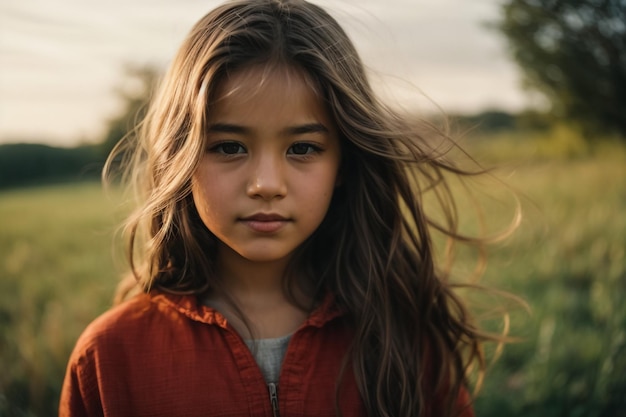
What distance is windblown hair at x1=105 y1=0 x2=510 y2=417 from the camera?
6.35ft

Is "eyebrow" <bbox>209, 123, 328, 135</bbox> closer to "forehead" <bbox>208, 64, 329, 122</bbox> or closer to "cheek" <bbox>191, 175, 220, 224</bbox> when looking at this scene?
"forehead" <bbox>208, 64, 329, 122</bbox>

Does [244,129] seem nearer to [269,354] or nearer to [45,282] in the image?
[269,354]

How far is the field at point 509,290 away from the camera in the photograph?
278 centimetres

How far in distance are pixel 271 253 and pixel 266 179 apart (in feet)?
0.85

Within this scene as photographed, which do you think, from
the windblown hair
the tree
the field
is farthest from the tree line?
the windblown hair

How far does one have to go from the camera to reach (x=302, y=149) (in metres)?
1.93

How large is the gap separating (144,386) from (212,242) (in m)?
0.54

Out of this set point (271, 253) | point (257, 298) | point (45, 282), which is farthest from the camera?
point (45, 282)

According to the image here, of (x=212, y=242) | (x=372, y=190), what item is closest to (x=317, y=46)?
(x=372, y=190)

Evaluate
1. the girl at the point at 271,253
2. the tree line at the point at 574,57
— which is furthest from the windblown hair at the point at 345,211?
the tree line at the point at 574,57

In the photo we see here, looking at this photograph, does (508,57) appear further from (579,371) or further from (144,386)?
(144,386)

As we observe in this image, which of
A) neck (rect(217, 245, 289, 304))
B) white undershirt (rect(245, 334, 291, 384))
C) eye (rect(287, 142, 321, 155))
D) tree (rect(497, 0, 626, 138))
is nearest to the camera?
eye (rect(287, 142, 321, 155))

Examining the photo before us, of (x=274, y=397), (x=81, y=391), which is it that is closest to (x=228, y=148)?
(x=274, y=397)

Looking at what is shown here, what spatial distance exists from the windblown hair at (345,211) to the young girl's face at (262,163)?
0.06 meters
